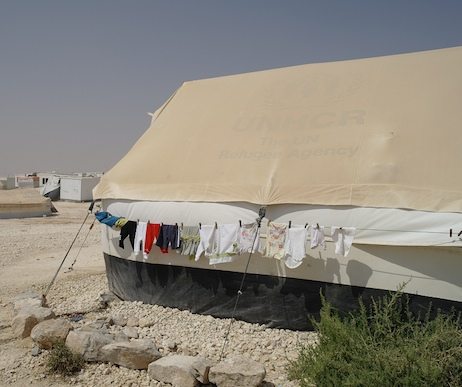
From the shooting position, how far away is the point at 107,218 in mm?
8930

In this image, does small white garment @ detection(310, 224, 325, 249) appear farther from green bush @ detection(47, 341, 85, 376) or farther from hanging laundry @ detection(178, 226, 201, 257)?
green bush @ detection(47, 341, 85, 376)

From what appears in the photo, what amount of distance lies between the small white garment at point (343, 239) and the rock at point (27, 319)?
4790mm

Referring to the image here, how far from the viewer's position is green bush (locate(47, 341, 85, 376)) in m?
5.93

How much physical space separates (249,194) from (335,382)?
344cm

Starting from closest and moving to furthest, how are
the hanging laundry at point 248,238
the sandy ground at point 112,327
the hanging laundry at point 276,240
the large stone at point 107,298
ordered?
1. the sandy ground at point 112,327
2. the hanging laundry at point 276,240
3. the hanging laundry at point 248,238
4. the large stone at point 107,298

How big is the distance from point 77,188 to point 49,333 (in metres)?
29.8

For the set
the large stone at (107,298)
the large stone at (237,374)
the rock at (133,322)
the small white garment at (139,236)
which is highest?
the small white garment at (139,236)

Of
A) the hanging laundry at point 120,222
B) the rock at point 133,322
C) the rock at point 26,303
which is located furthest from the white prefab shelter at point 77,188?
the rock at point 133,322

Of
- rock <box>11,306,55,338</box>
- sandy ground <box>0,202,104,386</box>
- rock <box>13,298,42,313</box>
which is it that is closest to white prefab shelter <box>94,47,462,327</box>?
rock <box>13,298,42,313</box>

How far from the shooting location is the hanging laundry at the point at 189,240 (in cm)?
781

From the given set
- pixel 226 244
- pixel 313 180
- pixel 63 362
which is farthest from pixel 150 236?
pixel 313 180

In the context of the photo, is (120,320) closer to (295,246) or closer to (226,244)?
(226,244)

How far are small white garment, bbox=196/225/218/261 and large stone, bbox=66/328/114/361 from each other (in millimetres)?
2017

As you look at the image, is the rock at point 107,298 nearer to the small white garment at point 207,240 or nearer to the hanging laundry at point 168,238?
the hanging laundry at point 168,238
